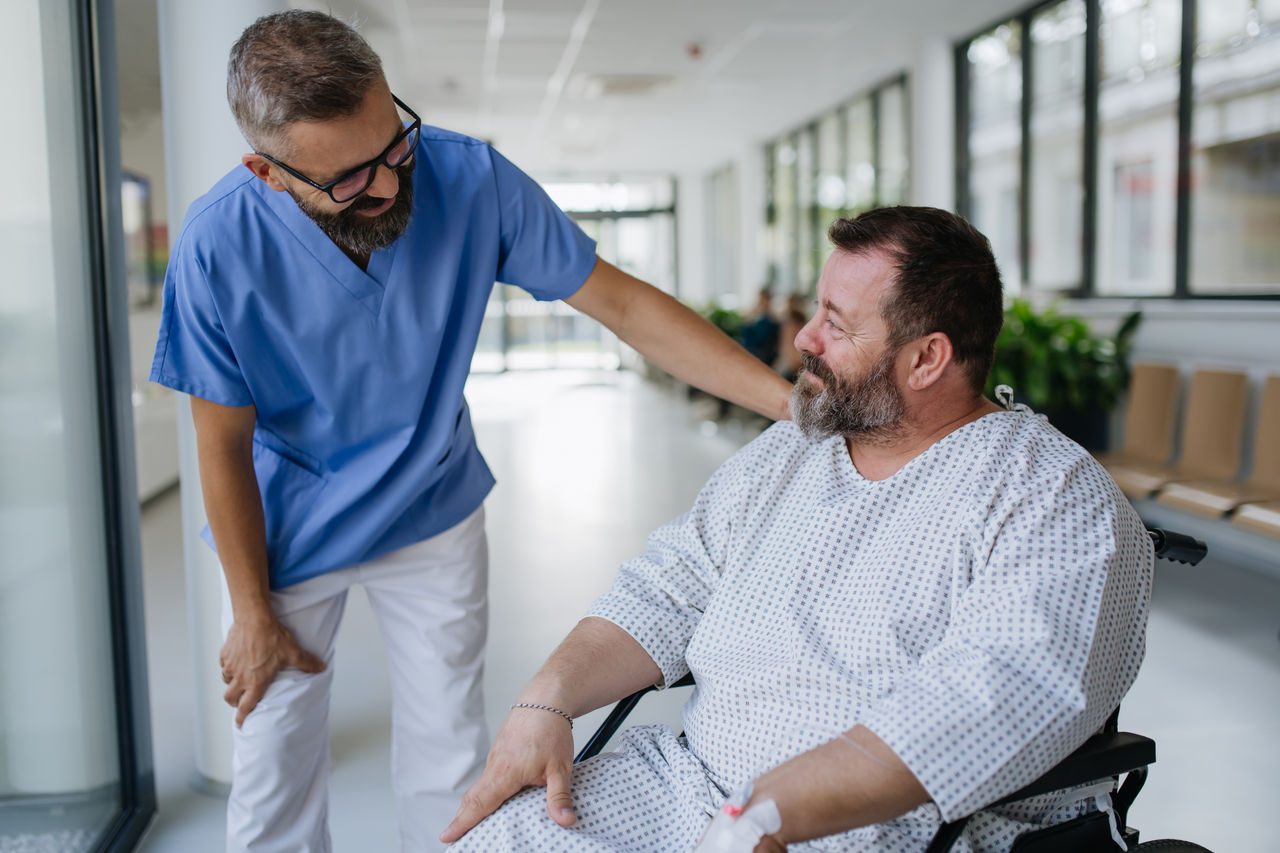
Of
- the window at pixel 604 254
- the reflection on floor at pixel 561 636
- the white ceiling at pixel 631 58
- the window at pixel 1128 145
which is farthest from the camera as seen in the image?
the window at pixel 604 254

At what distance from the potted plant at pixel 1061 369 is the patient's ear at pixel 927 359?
132 inches

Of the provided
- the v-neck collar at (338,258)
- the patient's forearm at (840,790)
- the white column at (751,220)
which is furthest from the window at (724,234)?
the patient's forearm at (840,790)

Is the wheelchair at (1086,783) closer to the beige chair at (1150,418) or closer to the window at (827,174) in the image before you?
the beige chair at (1150,418)

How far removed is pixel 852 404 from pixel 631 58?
7114 millimetres

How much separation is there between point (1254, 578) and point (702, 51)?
5375mm

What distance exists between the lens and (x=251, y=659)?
145cm

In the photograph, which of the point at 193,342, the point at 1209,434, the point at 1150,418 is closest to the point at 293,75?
Answer: the point at 193,342

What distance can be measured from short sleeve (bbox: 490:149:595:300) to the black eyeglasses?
29 centimetres

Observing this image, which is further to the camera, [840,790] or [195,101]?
[195,101]

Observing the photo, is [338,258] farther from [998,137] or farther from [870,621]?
[998,137]

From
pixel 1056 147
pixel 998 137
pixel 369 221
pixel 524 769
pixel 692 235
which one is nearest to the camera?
pixel 524 769

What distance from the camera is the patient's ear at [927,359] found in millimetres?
1317

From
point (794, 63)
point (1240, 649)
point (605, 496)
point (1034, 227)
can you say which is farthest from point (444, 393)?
point (794, 63)

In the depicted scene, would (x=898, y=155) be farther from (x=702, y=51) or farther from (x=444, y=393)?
(x=444, y=393)
